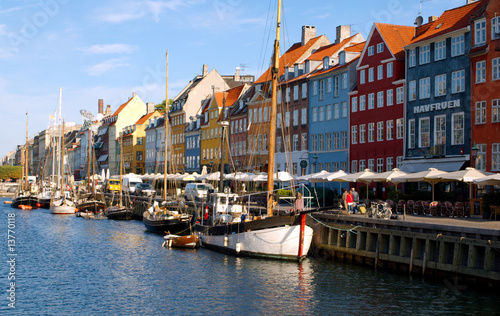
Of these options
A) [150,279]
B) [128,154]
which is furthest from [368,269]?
[128,154]

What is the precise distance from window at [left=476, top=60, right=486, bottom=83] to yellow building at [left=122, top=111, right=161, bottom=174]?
94.6 metres

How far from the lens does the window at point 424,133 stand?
51.2 meters

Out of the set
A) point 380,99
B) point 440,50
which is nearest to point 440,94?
point 440,50

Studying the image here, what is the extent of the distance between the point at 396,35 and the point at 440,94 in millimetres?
10498

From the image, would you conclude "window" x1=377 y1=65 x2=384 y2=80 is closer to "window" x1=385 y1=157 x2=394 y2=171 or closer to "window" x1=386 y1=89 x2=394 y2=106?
"window" x1=386 y1=89 x2=394 y2=106

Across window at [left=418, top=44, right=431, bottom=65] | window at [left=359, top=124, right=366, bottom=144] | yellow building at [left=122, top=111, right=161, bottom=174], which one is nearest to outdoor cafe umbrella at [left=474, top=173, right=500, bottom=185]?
window at [left=418, top=44, right=431, bottom=65]

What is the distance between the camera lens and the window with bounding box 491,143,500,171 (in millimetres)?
43531

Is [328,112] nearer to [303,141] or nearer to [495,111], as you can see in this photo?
[303,141]

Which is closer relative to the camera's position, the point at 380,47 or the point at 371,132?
the point at 380,47

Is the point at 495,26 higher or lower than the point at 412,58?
higher

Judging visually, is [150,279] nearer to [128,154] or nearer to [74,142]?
[128,154]

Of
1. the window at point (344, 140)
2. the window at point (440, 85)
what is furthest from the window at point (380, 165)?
the window at point (440, 85)

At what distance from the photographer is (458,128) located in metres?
47.8

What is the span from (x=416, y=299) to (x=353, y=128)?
39079mm
